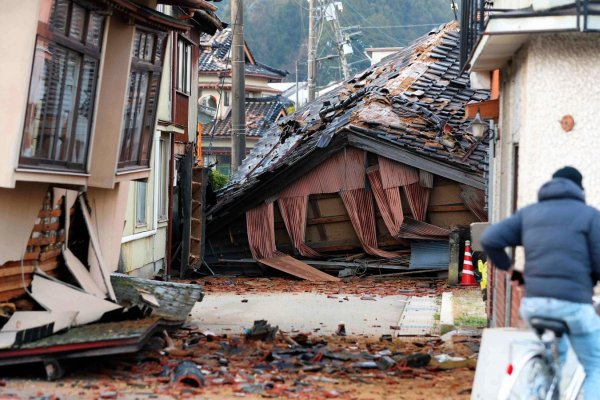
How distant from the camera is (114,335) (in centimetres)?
1080

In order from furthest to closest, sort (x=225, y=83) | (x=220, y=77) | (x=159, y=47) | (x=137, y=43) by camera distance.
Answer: (x=225, y=83), (x=220, y=77), (x=159, y=47), (x=137, y=43)

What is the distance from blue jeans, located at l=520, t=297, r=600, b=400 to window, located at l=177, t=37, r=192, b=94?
19.1 m

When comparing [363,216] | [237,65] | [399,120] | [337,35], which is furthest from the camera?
[337,35]

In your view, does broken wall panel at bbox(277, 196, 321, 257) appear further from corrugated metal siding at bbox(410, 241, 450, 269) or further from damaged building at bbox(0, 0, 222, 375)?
damaged building at bbox(0, 0, 222, 375)

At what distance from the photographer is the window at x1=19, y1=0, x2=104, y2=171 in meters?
10.8

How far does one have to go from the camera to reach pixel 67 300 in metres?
12.0

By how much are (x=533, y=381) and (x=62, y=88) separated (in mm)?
6402

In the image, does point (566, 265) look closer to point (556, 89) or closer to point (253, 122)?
point (556, 89)

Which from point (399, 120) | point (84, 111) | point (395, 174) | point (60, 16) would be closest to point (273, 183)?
point (395, 174)

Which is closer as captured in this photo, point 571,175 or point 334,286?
point 571,175

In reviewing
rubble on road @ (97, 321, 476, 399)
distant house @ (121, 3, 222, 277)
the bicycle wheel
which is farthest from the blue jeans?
distant house @ (121, 3, 222, 277)

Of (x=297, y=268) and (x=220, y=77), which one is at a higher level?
(x=220, y=77)

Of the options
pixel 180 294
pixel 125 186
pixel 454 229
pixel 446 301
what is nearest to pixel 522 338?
pixel 180 294

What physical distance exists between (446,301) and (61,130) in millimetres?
8500
